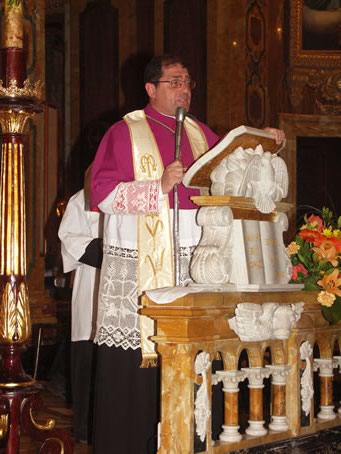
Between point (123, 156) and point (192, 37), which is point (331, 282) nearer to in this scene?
point (123, 156)

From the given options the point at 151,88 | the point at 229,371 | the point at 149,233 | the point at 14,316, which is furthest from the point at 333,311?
the point at 14,316

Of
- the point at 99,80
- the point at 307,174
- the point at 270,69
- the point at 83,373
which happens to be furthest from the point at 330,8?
the point at 83,373

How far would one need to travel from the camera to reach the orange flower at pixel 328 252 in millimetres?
3939

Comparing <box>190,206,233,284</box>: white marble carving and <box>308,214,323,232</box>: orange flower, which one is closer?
<box>190,206,233,284</box>: white marble carving

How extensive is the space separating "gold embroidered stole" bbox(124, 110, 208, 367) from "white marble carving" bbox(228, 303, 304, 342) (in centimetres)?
73

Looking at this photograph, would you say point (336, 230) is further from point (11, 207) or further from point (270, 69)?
point (270, 69)

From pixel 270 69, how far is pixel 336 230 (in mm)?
7837

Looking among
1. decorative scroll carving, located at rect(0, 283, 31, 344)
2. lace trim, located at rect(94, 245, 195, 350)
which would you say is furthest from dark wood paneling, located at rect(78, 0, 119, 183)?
lace trim, located at rect(94, 245, 195, 350)

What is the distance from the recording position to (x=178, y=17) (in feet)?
38.1

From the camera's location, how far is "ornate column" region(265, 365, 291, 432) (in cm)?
359

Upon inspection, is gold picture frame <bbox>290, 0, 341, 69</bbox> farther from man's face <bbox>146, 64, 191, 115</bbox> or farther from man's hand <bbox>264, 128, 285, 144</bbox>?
man's hand <bbox>264, 128, 285, 144</bbox>

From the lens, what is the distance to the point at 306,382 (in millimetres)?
3717

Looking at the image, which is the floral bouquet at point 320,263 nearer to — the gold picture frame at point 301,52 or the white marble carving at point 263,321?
the white marble carving at point 263,321

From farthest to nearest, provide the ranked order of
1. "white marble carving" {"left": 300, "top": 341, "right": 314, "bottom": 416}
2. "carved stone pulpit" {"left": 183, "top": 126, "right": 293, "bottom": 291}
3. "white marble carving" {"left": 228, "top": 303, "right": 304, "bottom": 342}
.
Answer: "white marble carving" {"left": 300, "top": 341, "right": 314, "bottom": 416} < "carved stone pulpit" {"left": 183, "top": 126, "right": 293, "bottom": 291} < "white marble carving" {"left": 228, "top": 303, "right": 304, "bottom": 342}
